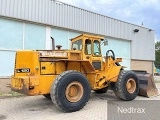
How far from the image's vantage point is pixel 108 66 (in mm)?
9859

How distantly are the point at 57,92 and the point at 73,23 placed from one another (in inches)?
317

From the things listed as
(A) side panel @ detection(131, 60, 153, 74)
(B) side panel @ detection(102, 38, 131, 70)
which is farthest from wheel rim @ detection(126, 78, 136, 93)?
(A) side panel @ detection(131, 60, 153, 74)

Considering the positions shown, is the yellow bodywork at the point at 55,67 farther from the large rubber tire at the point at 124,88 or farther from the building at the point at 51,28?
the building at the point at 51,28

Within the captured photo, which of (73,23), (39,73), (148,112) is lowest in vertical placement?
(148,112)

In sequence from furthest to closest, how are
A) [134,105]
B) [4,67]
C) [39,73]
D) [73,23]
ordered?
1. [73,23]
2. [4,67]
3. [134,105]
4. [39,73]

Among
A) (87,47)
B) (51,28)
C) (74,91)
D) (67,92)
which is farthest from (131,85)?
(51,28)

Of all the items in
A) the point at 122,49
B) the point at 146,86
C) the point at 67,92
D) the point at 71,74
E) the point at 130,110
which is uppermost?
the point at 122,49

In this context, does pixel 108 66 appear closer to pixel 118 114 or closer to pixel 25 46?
pixel 118 114

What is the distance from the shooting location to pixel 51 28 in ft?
44.8

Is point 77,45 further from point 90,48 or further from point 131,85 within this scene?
point 131,85

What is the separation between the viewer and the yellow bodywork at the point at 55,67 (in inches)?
300

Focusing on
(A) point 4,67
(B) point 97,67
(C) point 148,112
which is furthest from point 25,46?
(C) point 148,112

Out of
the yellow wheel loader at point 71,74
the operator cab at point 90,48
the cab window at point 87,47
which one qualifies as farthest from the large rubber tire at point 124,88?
the cab window at point 87,47

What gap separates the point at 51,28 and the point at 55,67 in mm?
5746
